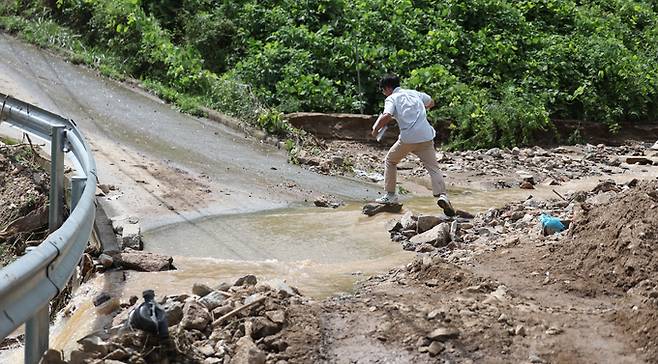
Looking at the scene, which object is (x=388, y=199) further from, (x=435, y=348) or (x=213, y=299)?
(x=435, y=348)

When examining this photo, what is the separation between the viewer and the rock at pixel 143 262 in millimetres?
7488

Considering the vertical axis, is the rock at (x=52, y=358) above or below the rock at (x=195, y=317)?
above

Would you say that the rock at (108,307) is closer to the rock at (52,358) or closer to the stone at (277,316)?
the stone at (277,316)

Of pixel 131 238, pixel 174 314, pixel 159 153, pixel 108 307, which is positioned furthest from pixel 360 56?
pixel 174 314

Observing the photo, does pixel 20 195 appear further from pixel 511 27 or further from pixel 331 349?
pixel 511 27

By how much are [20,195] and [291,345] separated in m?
6.01

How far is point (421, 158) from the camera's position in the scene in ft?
35.6

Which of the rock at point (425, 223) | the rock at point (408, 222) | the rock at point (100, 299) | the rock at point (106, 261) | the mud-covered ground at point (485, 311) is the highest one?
the mud-covered ground at point (485, 311)

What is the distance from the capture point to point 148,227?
32.1ft

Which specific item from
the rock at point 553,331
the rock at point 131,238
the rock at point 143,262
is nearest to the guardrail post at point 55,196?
the rock at point 143,262

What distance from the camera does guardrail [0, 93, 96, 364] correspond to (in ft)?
11.8

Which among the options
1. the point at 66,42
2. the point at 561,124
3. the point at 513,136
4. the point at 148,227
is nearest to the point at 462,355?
the point at 148,227

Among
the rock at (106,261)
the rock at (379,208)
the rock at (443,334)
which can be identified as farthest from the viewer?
the rock at (379,208)

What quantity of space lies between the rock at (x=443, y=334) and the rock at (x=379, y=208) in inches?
210
